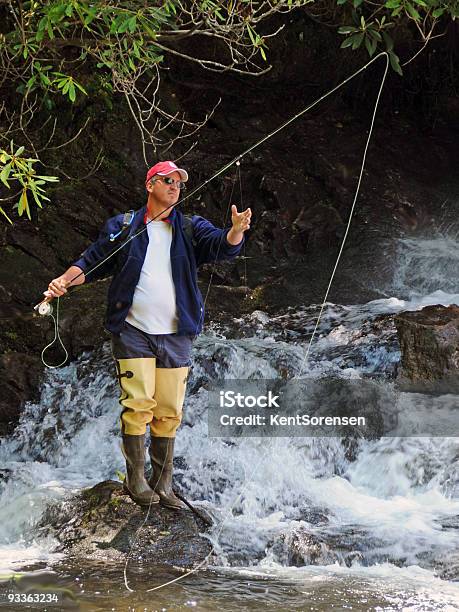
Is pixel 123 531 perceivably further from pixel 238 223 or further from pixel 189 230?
pixel 238 223

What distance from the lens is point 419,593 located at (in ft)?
13.2

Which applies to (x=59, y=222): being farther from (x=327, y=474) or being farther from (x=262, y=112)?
(x=327, y=474)

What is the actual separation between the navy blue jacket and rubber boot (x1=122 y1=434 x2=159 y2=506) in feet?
1.99

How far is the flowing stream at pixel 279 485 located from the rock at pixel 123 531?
111 millimetres

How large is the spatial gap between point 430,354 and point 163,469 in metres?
2.72

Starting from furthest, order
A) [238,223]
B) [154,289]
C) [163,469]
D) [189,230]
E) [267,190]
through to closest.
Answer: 1. [267,190]
2. [163,469]
3. [189,230]
4. [154,289]
5. [238,223]

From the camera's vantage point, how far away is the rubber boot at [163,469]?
4.64 meters

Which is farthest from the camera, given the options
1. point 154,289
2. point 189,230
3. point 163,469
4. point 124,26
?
point 124,26

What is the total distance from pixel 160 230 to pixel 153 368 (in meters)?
0.68

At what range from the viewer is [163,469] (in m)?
4.66

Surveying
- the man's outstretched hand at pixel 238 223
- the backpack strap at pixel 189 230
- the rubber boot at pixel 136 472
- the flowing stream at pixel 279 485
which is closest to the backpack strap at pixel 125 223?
the backpack strap at pixel 189 230

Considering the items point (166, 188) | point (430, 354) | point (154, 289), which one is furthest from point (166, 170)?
point (430, 354)

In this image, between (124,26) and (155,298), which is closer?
(155,298)

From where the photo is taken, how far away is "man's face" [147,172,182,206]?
4.43m
